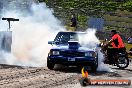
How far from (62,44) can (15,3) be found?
21.6 metres

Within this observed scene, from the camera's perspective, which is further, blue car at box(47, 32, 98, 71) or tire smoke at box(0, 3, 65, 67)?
tire smoke at box(0, 3, 65, 67)

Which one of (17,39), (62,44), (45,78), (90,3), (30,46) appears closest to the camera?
(45,78)

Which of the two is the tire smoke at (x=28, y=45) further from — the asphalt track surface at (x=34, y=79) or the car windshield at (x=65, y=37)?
the asphalt track surface at (x=34, y=79)

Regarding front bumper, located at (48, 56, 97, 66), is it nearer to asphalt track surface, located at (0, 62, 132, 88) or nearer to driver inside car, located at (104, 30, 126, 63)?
asphalt track surface, located at (0, 62, 132, 88)

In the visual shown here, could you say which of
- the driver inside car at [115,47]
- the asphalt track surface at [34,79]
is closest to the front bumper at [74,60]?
the asphalt track surface at [34,79]

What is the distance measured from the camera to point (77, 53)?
15359 millimetres

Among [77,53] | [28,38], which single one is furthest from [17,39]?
[77,53]

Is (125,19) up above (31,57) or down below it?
above

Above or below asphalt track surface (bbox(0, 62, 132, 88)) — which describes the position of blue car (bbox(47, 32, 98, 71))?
above

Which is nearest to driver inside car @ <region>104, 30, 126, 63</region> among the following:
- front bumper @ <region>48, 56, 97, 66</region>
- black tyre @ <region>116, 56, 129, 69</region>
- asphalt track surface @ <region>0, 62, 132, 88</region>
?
black tyre @ <region>116, 56, 129, 69</region>

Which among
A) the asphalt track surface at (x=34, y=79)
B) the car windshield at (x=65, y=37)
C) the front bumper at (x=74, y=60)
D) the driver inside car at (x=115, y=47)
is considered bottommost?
the asphalt track surface at (x=34, y=79)

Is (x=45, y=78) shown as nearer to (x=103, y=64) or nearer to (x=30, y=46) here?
(x=103, y=64)

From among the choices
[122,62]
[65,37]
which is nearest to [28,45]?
[65,37]

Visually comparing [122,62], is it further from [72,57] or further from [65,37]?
[72,57]
